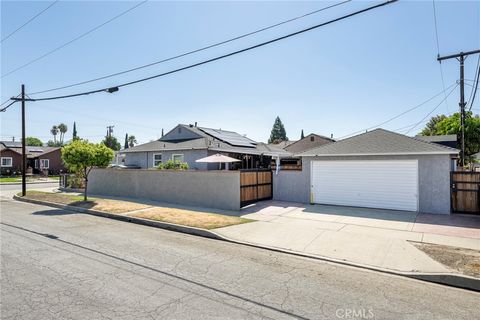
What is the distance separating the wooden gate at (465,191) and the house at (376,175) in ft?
1.28

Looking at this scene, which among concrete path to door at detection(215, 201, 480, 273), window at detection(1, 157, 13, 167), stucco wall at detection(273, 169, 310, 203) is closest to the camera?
concrete path to door at detection(215, 201, 480, 273)

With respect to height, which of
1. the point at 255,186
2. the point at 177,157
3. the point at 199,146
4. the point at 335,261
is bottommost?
the point at 335,261

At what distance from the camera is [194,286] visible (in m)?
5.13

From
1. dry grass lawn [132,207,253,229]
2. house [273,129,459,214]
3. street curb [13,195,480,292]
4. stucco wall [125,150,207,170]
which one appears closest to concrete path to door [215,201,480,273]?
street curb [13,195,480,292]

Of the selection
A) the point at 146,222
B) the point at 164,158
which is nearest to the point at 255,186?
the point at 146,222

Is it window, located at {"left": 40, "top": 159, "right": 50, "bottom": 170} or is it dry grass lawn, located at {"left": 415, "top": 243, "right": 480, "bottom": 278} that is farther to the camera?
window, located at {"left": 40, "top": 159, "right": 50, "bottom": 170}

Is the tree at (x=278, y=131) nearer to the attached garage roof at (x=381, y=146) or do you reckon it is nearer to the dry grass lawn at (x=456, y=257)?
the attached garage roof at (x=381, y=146)

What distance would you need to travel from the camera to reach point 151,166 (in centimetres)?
2420

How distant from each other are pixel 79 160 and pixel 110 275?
12.4 metres

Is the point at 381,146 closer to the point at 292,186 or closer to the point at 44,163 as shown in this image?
the point at 292,186

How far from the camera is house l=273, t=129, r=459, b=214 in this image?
496 inches

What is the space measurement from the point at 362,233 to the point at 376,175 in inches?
214

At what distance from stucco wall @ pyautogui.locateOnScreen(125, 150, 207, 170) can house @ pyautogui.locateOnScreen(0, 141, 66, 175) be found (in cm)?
2677

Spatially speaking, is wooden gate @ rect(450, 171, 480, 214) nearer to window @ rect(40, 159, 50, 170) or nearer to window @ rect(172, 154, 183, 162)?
window @ rect(172, 154, 183, 162)
